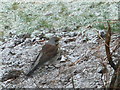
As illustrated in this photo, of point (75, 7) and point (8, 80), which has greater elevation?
point (75, 7)

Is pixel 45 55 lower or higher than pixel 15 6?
lower

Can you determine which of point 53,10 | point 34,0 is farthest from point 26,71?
point 34,0

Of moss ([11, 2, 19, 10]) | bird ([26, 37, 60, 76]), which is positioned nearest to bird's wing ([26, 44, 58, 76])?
bird ([26, 37, 60, 76])

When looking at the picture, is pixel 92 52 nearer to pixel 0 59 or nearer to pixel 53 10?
pixel 0 59

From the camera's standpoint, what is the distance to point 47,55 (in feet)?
20.2

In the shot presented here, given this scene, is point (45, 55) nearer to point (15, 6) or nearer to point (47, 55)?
point (47, 55)

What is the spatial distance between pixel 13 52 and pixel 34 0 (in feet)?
13.4

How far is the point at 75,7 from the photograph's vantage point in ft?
32.1

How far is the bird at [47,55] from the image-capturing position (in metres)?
6.04

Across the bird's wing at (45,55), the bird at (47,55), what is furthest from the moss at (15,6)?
the bird's wing at (45,55)

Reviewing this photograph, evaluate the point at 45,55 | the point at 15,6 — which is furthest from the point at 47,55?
the point at 15,6

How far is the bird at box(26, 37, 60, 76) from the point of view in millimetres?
6035

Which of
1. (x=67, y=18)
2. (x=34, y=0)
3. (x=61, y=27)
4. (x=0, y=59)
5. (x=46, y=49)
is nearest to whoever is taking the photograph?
(x=46, y=49)

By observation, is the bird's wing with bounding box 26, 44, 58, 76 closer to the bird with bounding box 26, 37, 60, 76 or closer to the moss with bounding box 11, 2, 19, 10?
the bird with bounding box 26, 37, 60, 76
